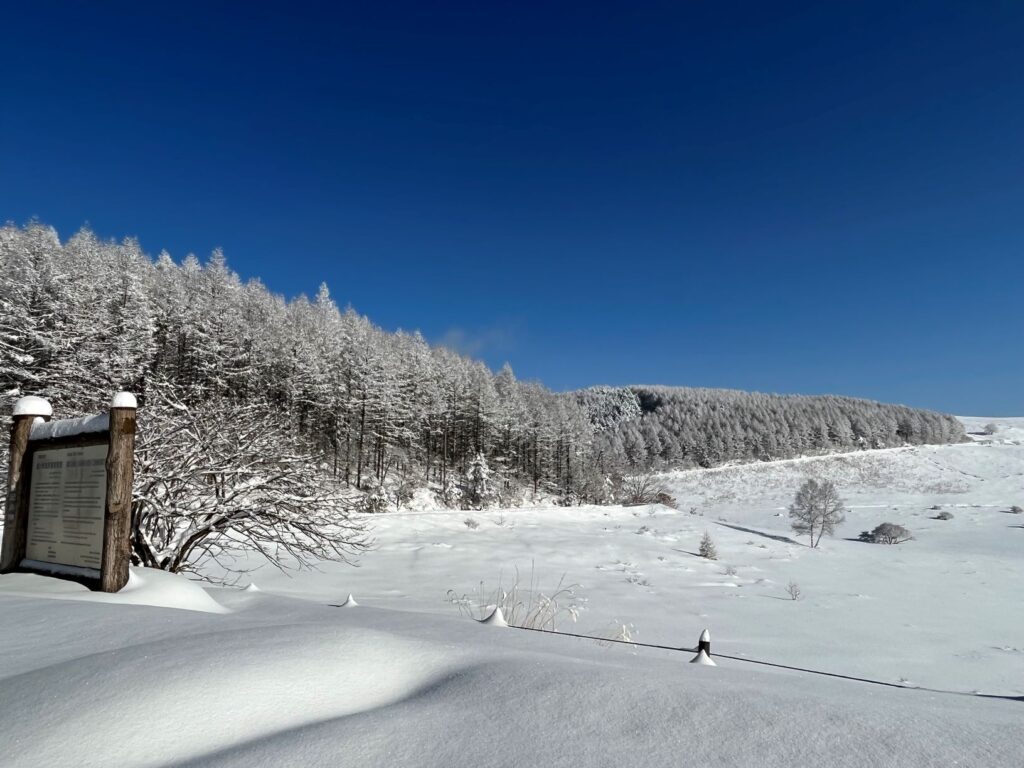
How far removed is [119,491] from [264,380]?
127 feet

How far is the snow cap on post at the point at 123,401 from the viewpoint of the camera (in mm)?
5285

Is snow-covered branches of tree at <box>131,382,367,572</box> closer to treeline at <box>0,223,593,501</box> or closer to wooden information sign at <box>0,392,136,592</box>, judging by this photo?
treeline at <box>0,223,593,501</box>

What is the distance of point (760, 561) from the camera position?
18406 mm

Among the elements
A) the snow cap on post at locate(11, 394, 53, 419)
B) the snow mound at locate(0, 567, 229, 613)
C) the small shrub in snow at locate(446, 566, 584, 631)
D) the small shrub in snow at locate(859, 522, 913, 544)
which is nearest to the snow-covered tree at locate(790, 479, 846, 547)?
the small shrub in snow at locate(859, 522, 913, 544)

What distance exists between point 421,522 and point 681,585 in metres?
9.42

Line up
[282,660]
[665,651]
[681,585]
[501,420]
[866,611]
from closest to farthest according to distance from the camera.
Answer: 1. [282,660]
2. [665,651]
3. [866,611]
4. [681,585]
5. [501,420]

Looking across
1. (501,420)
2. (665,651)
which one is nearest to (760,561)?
(665,651)

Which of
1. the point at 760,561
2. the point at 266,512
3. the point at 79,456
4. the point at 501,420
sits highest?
the point at 501,420

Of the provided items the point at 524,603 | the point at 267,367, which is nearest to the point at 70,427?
the point at 524,603

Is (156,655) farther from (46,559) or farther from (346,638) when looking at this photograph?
(46,559)

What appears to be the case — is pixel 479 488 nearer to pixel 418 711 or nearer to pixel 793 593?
pixel 793 593

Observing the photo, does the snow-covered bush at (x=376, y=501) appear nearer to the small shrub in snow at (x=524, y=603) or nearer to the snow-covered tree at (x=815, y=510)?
the small shrub in snow at (x=524, y=603)

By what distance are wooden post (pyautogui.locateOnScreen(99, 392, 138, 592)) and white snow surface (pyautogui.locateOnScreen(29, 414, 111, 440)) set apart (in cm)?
19

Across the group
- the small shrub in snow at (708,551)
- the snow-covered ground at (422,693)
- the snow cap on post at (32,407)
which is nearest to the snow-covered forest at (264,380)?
the snow cap on post at (32,407)
